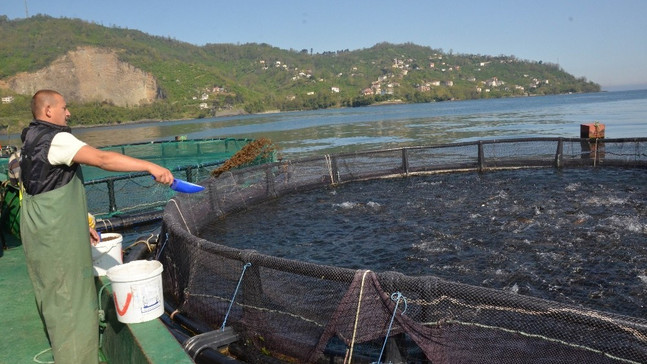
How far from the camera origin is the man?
360cm

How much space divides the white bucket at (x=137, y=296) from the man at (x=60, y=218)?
41cm

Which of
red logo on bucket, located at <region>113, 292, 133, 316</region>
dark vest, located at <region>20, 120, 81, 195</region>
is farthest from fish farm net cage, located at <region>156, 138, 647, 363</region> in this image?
dark vest, located at <region>20, 120, 81, 195</region>

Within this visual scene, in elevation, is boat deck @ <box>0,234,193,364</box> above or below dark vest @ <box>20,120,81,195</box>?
below

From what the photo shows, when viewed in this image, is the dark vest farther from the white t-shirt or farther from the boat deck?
the boat deck

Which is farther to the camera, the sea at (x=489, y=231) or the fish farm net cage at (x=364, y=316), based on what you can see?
the sea at (x=489, y=231)

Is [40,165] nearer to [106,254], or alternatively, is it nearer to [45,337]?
[45,337]

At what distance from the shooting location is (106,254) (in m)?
6.25

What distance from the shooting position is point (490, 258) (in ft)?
30.2

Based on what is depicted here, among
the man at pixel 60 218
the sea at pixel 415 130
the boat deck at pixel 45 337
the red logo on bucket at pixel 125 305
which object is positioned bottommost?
the sea at pixel 415 130

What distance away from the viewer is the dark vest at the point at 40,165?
360cm

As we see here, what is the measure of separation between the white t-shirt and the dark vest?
41 mm

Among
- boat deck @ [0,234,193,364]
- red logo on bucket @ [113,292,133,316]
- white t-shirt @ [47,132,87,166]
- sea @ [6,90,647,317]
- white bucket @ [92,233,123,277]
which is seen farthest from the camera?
sea @ [6,90,647,317]

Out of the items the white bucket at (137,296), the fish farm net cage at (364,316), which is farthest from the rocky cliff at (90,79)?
the white bucket at (137,296)

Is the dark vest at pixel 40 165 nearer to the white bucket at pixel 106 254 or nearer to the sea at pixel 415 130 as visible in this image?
the white bucket at pixel 106 254
